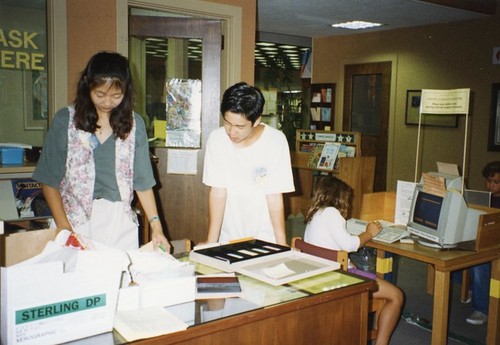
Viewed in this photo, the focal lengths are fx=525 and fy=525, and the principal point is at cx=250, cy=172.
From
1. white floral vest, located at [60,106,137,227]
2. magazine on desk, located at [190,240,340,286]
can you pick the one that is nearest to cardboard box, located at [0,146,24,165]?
white floral vest, located at [60,106,137,227]

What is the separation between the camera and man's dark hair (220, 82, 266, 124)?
2.24 m

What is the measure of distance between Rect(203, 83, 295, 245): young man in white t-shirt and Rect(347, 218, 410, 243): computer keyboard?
1.11 m

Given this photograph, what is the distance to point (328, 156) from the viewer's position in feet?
22.4

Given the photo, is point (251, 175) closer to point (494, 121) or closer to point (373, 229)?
point (373, 229)

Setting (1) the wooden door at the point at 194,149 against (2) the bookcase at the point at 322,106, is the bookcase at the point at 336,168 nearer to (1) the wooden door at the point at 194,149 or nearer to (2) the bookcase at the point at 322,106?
(2) the bookcase at the point at 322,106

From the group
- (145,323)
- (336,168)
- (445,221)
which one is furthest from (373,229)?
(336,168)

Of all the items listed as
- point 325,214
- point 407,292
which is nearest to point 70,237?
point 325,214

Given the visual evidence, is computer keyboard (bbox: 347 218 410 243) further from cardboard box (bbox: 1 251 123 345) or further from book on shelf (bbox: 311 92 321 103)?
book on shelf (bbox: 311 92 321 103)

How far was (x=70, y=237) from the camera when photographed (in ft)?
5.07

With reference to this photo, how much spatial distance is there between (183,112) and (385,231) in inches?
78.7

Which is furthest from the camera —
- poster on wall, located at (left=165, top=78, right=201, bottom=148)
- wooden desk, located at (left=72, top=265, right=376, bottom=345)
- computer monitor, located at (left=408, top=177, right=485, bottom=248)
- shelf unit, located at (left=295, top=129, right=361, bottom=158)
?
shelf unit, located at (left=295, top=129, right=361, bottom=158)

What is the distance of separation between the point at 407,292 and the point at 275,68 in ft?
19.6

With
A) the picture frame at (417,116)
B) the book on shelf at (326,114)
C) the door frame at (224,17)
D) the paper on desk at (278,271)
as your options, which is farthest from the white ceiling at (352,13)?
the paper on desk at (278,271)

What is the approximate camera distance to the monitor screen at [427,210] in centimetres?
323
